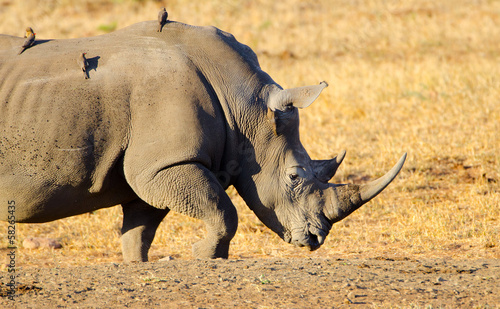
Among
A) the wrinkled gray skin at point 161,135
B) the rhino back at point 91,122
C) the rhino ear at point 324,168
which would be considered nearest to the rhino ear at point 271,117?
the wrinkled gray skin at point 161,135

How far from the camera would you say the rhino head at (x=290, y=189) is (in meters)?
5.71

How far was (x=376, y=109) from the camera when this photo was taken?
11172 millimetres

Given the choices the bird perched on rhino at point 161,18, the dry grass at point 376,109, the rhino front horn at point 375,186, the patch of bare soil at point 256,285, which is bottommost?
the dry grass at point 376,109

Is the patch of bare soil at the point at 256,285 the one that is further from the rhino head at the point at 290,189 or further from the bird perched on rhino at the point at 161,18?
the bird perched on rhino at the point at 161,18

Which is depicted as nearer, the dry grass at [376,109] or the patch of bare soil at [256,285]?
the patch of bare soil at [256,285]

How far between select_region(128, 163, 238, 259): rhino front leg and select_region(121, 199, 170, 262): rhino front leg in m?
0.82

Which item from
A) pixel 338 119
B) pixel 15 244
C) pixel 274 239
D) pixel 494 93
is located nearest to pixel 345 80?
pixel 338 119

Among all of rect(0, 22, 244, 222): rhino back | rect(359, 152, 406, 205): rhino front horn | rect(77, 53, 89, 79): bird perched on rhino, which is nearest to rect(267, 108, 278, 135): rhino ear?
rect(0, 22, 244, 222): rhino back

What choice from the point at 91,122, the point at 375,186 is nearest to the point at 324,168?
the point at 375,186

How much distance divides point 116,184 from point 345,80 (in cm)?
752

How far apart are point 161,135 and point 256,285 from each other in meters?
1.31

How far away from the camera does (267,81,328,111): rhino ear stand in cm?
539

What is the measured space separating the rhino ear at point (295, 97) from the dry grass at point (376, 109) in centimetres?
176

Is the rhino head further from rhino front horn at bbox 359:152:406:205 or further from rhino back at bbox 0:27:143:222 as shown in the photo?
rhino back at bbox 0:27:143:222
